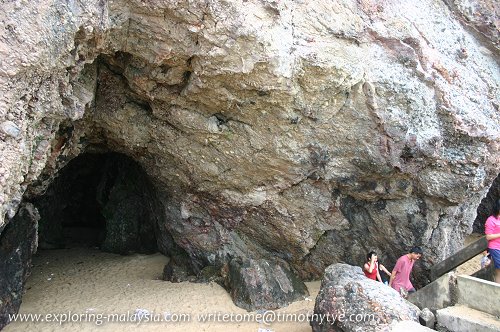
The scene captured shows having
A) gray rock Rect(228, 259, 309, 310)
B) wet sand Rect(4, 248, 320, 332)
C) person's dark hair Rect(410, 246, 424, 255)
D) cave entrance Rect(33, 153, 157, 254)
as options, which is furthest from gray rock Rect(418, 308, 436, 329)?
cave entrance Rect(33, 153, 157, 254)

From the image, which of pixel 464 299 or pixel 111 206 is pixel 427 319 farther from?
pixel 111 206

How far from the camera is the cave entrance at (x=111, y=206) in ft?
36.1

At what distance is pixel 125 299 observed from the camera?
803 centimetres

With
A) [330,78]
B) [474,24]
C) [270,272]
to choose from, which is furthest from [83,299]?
[474,24]

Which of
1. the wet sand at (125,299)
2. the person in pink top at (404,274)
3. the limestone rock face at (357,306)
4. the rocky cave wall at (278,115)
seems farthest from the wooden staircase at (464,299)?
the wet sand at (125,299)

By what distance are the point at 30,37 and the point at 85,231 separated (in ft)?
33.3

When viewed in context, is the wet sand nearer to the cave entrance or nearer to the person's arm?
the cave entrance

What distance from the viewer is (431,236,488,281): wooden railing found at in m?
6.43

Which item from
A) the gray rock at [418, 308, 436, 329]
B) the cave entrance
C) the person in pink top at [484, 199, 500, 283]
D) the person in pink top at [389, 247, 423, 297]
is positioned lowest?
the cave entrance

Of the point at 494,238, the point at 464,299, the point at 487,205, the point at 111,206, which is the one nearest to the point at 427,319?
the point at 464,299

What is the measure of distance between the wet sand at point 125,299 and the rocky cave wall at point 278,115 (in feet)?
3.22

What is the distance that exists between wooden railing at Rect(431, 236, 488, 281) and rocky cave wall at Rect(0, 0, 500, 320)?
538 mm

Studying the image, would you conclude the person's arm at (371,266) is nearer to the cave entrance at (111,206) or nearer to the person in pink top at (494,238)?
the person in pink top at (494,238)

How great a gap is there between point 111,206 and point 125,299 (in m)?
3.79
